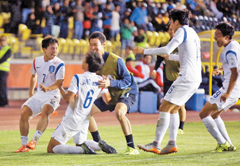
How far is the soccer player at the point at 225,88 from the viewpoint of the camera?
6453 millimetres

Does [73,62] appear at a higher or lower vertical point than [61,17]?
lower

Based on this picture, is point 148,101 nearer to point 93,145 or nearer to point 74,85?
point 93,145

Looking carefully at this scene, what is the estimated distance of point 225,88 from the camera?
21.9 feet

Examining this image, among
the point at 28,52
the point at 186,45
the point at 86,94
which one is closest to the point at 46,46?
the point at 86,94

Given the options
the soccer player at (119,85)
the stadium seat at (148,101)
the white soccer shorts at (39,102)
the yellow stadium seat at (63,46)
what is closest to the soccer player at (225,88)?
the soccer player at (119,85)

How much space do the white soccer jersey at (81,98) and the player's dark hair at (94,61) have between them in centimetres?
8

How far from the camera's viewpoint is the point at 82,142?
6.33 metres

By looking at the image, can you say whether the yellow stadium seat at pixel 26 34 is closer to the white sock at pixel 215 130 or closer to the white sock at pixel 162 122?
the white sock at pixel 215 130

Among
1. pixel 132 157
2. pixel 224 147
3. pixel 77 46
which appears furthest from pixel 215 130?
pixel 77 46

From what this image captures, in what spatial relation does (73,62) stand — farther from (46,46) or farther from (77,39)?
(46,46)

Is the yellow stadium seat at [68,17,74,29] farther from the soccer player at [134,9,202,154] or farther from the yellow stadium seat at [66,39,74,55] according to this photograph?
the soccer player at [134,9,202,154]

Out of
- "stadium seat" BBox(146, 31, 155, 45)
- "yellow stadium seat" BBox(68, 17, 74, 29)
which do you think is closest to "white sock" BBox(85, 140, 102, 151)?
"yellow stadium seat" BBox(68, 17, 74, 29)

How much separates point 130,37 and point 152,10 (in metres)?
3.63

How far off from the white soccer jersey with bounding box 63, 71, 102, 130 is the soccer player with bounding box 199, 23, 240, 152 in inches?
68.5
